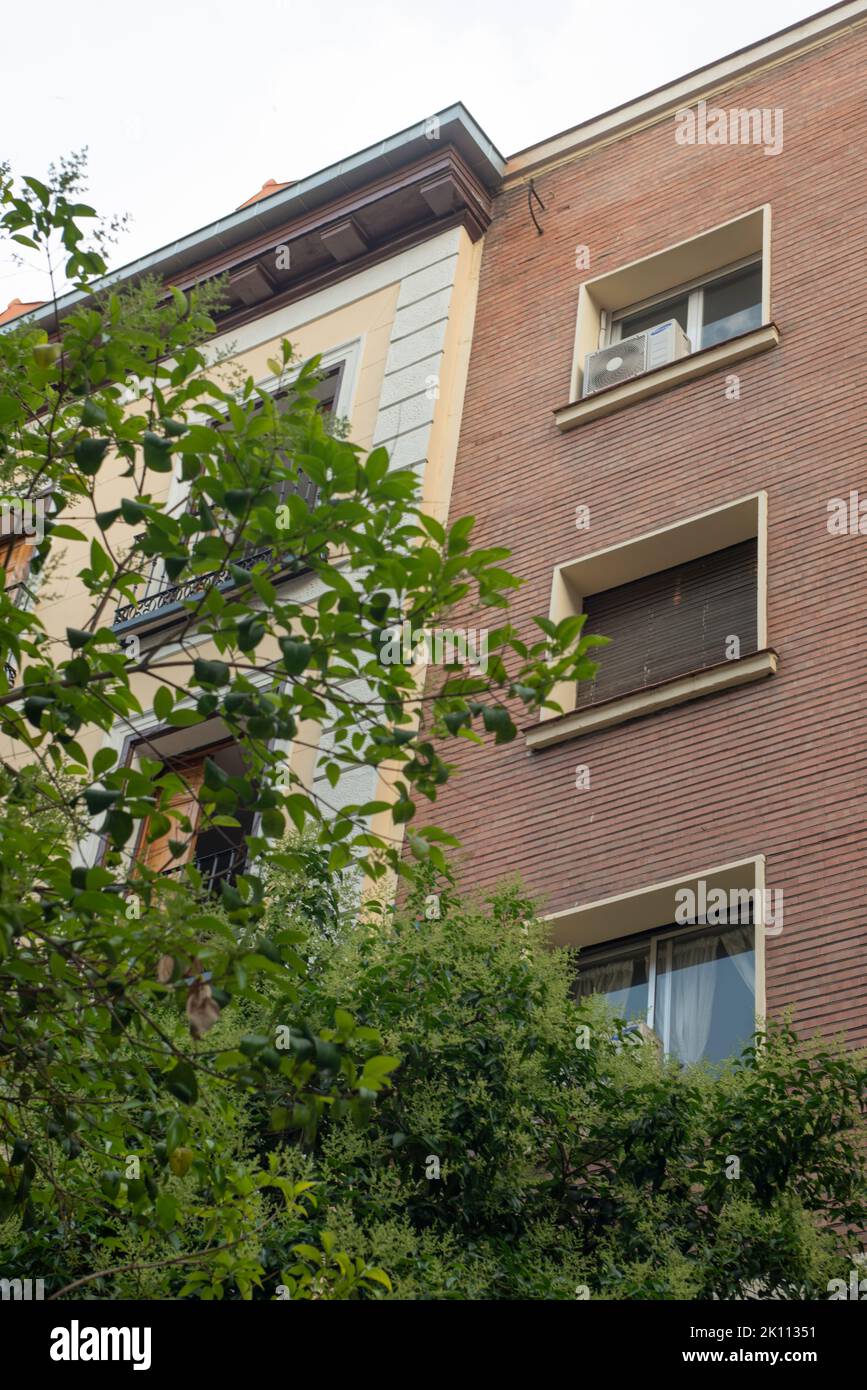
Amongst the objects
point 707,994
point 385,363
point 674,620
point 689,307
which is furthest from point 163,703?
point 385,363

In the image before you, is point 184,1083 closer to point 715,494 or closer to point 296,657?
point 296,657

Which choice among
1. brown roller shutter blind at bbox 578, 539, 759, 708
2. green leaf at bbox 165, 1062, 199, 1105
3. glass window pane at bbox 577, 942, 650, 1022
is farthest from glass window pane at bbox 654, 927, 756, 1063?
green leaf at bbox 165, 1062, 199, 1105

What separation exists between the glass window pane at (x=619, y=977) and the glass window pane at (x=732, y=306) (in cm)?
584

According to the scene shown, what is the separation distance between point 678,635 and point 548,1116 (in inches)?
206

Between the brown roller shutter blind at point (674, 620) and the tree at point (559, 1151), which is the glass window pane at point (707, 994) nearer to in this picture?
the tree at point (559, 1151)

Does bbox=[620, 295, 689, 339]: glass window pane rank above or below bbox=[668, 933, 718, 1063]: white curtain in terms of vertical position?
above

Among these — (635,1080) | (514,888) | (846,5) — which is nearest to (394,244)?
(846,5)

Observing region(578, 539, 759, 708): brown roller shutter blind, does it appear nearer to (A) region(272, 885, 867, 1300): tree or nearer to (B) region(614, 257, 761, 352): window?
(B) region(614, 257, 761, 352): window

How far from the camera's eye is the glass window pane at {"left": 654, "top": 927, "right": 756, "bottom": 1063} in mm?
10148

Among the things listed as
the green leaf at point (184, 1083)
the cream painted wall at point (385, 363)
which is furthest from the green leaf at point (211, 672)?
the cream painted wall at point (385, 363)

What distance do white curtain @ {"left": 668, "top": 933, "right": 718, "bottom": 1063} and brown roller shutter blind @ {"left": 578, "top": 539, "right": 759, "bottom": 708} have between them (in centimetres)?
→ 215

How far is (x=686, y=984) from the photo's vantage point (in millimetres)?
10656

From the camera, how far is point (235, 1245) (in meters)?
7.14

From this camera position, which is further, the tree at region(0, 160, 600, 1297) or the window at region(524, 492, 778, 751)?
the window at region(524, 492, 778, 751)
